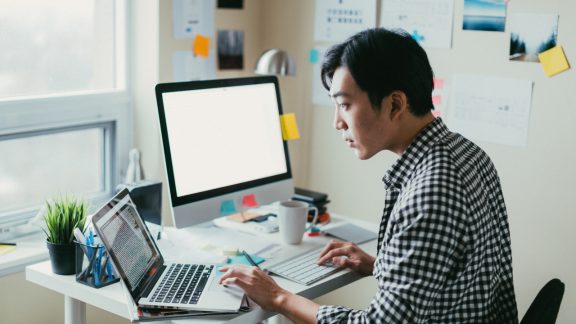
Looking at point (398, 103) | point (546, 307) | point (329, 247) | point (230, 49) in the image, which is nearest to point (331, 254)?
point (329, 247)

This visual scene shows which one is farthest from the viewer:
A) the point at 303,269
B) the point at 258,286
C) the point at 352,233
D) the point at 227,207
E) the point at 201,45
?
the point at 201,45

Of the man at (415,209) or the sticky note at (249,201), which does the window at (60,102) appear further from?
the man at (415,209)

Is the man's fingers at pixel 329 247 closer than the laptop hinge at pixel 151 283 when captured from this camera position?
No

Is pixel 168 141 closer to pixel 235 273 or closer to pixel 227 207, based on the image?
pixel 227 207

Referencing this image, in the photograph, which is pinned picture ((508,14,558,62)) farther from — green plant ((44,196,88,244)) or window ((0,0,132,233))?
green plant ((44,196,88,244))

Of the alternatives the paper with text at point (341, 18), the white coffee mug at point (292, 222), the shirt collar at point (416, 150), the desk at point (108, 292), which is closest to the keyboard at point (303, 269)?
the desk at point (108, 292)

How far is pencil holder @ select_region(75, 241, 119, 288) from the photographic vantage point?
5.74ft

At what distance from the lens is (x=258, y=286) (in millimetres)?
1678

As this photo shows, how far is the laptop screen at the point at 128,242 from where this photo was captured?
1644 millimetres

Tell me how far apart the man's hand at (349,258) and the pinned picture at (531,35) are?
101 cm

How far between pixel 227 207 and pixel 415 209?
2.77ft

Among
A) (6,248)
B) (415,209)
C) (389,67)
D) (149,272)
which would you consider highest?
(389,67)

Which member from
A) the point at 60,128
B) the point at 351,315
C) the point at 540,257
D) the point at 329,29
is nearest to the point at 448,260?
the point at 351,315

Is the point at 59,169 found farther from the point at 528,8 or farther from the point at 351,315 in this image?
the point at 528,8
